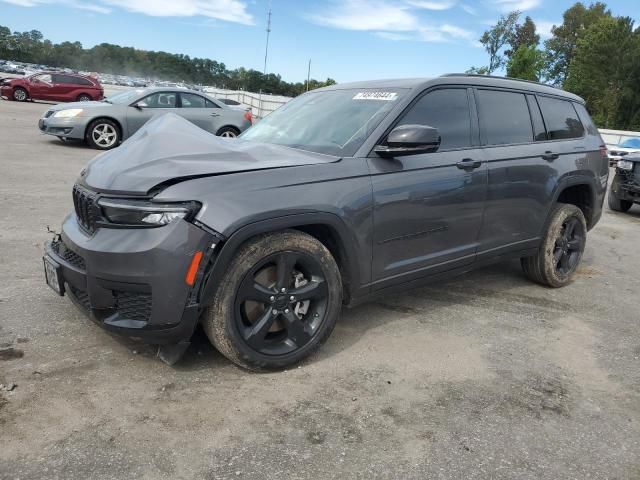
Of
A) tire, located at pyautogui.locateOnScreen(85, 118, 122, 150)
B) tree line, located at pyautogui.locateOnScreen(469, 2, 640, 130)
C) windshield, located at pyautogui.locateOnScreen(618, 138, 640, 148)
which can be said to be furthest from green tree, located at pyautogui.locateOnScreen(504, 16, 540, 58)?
tire, located at pyautogui.locateOnScreen(85, 118, 122, 150)

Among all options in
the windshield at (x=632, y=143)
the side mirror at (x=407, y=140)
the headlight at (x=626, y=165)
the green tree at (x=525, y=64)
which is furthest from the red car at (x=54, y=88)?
the green tree at (x=525, y=64)

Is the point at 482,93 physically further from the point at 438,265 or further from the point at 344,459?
the point at 344,459

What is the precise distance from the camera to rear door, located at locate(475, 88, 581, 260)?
14.2 ft

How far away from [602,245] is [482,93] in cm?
402

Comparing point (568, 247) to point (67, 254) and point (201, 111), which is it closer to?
point (67, 254)

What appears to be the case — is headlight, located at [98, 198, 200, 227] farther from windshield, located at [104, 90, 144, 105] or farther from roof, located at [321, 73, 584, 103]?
windshield, located at [104, 90, 144, 105]

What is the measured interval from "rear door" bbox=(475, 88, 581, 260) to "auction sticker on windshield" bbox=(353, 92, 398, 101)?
2.70 ft

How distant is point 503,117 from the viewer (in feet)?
14.9

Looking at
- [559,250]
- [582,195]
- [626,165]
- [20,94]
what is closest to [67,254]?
[559,250]

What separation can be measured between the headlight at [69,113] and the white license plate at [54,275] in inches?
380

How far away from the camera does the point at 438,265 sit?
13.1 ft

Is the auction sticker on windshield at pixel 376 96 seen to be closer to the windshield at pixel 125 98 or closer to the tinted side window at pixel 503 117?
the tinted side window at pixel 503 117

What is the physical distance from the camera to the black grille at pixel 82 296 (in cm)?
301

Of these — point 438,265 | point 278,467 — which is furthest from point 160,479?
point 438,265
